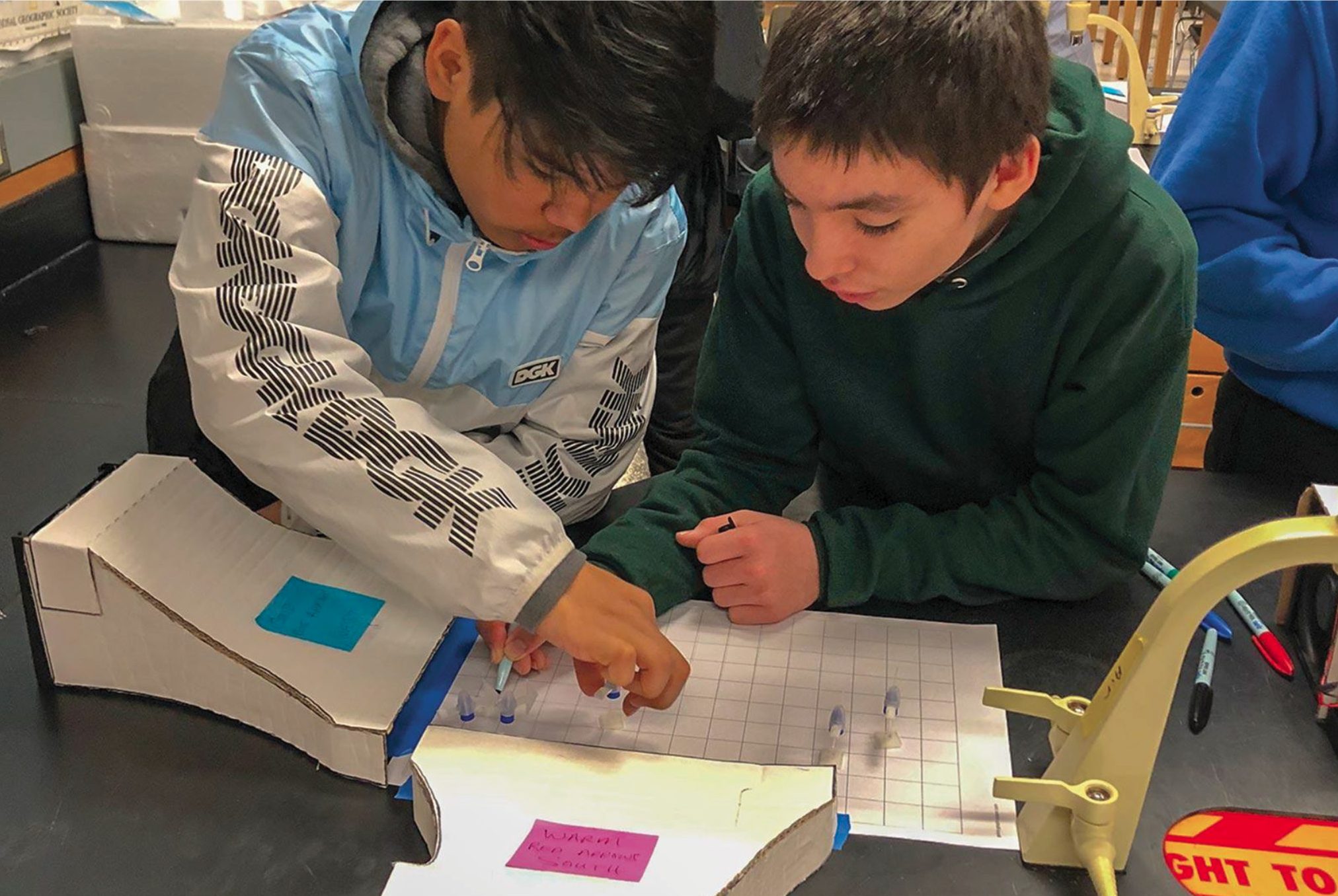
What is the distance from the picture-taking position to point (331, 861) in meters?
0.62

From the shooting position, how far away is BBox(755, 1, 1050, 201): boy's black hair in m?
0.68

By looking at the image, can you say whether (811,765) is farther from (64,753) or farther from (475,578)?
(64,753)

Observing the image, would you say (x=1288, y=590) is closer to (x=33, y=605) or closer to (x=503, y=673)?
(x=503, y=673)

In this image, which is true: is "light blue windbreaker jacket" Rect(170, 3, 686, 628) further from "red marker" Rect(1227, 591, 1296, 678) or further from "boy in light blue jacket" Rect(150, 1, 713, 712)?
"red marker" Rect(1227, 591, 1296, 678)

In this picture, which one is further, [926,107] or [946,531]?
[946,531]

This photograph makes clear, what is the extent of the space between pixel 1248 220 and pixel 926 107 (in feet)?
1.96

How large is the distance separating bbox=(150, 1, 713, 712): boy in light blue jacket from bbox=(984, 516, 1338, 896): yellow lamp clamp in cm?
23

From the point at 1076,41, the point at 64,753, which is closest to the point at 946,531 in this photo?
the point at 64,753

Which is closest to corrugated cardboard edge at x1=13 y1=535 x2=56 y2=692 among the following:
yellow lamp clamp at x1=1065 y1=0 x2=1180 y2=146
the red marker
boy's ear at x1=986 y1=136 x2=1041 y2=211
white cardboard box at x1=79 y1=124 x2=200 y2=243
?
boy's ear at x1=986 y1=136 x2=1041 y2=211

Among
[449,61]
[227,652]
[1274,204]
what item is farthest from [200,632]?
[1274,204]

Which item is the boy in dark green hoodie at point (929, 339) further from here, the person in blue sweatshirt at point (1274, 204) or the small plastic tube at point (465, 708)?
the person in blue sweatshirt at point (1274, 204)

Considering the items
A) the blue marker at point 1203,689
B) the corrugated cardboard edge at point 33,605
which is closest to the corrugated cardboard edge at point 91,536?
the corrugated cardboard edge at point 33,605

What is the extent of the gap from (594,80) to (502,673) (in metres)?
0.36

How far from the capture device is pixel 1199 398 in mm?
1972
